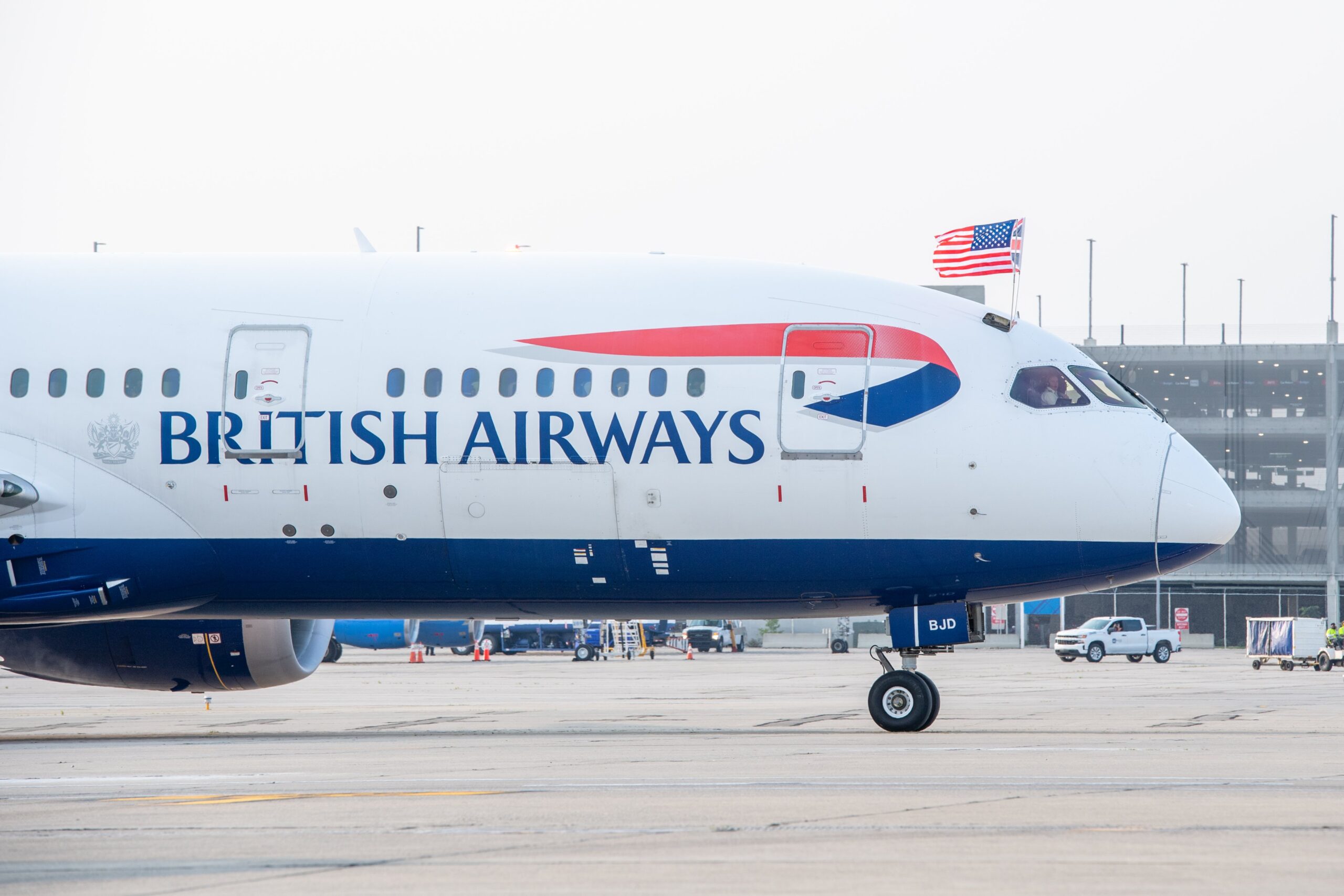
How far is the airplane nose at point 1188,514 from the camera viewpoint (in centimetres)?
1756

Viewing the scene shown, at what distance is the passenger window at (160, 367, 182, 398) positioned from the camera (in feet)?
60.3

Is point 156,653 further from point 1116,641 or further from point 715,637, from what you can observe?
point 715,637

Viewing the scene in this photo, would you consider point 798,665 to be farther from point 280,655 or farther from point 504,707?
point 280,655

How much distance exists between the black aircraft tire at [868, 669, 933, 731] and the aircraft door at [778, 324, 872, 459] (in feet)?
9.10

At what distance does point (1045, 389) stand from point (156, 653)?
467 inches

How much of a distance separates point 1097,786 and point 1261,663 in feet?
138

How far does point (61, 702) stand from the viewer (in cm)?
3019

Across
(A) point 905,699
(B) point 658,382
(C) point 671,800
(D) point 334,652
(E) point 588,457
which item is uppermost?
(B) point 658,382

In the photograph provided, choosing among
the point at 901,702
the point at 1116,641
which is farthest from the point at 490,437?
the point at 1116,641

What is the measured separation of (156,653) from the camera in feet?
66.9

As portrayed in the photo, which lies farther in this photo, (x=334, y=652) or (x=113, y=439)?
(x=334, y=652)

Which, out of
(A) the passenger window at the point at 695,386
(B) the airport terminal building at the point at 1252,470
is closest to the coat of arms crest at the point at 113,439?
(A) the passenger window at the point at 695,386

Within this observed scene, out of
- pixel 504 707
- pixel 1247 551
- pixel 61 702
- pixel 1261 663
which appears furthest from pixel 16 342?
pixel 1247 551

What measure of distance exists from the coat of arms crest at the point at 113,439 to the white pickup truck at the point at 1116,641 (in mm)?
48514
